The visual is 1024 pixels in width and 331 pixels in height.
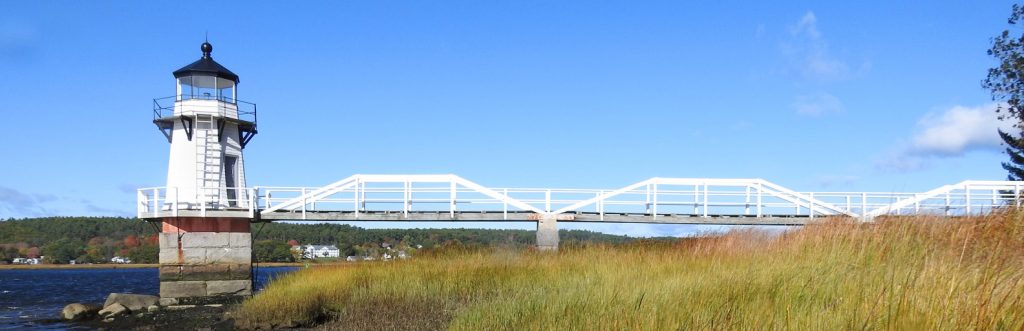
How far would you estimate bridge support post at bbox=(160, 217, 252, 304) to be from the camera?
2173cm

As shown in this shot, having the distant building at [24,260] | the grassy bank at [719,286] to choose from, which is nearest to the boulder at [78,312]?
the grassy bank at [719,286]

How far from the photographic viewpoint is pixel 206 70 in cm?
2447

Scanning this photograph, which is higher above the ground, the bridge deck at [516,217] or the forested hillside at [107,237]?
the bridge deck at [516,217]

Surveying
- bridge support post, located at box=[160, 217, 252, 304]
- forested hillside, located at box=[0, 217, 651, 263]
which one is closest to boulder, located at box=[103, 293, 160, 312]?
bridge support post, located at box=[160, 217, 252, 304]

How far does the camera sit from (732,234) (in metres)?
14.5

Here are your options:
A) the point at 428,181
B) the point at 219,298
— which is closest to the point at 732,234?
the point at 428,181

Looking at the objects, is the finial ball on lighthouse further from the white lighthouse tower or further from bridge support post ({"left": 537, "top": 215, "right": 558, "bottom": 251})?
bridge support post ({"left": 537, "top": 215, "right": 558, "bottom": 251})

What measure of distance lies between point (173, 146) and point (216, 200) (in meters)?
→ 2.28

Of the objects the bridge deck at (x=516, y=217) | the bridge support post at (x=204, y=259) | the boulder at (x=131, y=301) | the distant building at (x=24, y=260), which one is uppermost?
the bridge deck at (x=516, y=217)

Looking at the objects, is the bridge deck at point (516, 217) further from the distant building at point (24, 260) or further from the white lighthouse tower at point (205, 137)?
the distant building at point (24, 260)

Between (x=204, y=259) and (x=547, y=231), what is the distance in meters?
9.45

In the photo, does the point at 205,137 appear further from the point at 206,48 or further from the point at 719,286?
the point at 719,286

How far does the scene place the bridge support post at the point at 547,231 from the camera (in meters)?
21.5

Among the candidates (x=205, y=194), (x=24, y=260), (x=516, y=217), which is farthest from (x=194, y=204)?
(x=24, y=260)
